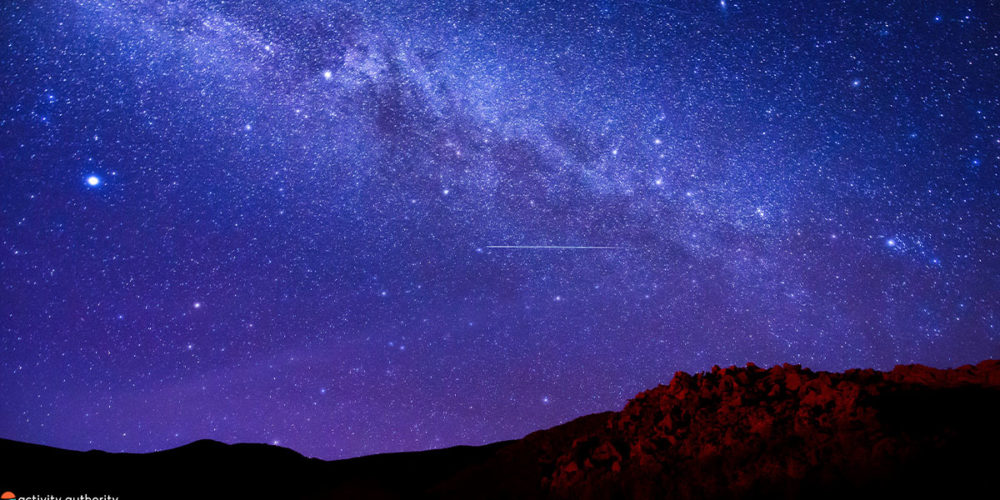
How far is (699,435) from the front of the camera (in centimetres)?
812

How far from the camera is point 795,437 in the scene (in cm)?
710

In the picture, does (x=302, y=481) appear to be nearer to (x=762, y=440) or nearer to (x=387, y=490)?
(x=387, y=490)

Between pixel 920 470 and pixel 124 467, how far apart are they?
21659mm

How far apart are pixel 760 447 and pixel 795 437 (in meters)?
0.52

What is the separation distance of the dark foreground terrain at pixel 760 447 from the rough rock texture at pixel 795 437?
2 centimetres

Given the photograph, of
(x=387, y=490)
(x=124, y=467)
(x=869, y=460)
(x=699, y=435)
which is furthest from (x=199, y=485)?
(x=869, y=460)

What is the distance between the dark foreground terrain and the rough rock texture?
21 mm

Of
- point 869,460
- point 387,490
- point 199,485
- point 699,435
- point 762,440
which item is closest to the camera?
point 869,460
